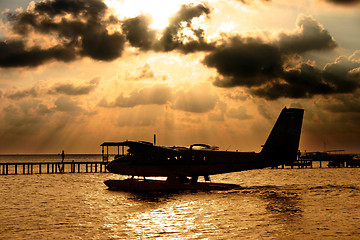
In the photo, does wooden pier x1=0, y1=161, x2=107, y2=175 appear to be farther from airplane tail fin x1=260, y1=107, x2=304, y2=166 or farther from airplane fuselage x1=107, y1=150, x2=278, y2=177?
airplane tail fin x1=260, y1=107, x2=304, y2=166

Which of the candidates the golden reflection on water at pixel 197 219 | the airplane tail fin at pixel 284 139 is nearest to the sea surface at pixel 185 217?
the golden reflection on water at pixel 197 219

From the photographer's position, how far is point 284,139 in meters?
34.6

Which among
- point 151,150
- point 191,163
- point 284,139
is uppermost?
point 284,139

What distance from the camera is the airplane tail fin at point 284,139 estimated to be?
3444 cm

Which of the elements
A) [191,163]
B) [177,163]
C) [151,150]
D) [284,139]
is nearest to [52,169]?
[151,150]

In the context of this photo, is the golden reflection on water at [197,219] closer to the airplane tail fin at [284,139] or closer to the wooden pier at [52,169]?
the airplane tail fin at [284,139]

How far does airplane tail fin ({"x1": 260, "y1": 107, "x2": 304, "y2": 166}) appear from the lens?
113 feet

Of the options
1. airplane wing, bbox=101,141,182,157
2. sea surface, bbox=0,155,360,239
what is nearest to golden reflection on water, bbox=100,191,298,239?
sea surface, bbox=0,155,360,239

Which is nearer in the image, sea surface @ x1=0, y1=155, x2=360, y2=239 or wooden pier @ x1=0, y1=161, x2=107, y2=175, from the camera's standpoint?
sea surface @ x1=0, y1=155, x2=360, y2=239

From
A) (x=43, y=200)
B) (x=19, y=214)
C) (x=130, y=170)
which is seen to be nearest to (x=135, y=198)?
(x=130, y=170)

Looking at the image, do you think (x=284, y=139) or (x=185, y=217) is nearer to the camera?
(x=185, y=217)

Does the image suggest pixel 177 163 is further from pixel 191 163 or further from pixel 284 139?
pixel 284 139

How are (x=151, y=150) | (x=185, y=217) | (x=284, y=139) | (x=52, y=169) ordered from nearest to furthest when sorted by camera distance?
(x=185, y=217) < (x=151, y=150) < (x=284, y=139) < (x=52, y=169)

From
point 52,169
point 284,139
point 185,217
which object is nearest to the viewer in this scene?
point 185,217
